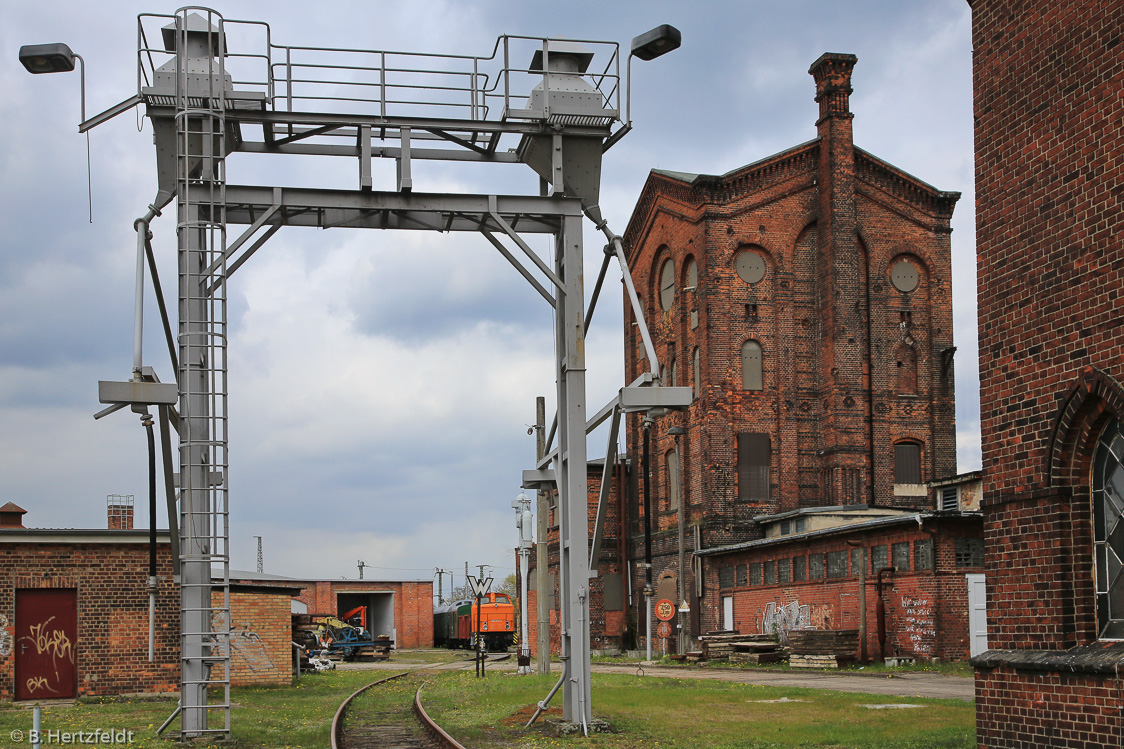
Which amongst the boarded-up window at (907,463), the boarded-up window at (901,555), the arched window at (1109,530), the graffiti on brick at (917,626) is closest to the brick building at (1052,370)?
the arched window at (1109,530)

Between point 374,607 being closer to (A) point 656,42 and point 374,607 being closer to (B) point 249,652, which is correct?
(B) point 249,652

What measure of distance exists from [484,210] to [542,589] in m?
15.8

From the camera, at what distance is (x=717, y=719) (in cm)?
1698

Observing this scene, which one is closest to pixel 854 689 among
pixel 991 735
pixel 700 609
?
pixel 991 735

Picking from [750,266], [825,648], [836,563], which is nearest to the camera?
[825,648]

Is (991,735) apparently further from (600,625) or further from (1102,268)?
(600,625)

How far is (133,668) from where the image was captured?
21.6 metres

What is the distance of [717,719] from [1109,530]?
803 cm

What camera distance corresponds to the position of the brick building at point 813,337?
4506 cm

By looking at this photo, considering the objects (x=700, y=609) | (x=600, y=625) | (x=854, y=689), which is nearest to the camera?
(x=854, y=689)

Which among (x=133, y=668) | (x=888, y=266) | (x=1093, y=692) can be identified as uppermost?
(x=888, y=266)

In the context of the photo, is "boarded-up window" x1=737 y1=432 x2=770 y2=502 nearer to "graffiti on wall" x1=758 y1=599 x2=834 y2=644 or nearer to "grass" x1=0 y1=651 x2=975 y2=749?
"graffiti on wall" x1=758 y1=599 x2=834 y2=644

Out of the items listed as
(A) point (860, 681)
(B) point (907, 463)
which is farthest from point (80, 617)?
(B) point (907, 463)

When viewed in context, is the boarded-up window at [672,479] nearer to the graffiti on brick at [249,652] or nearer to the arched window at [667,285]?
the arched window at [667,285]
